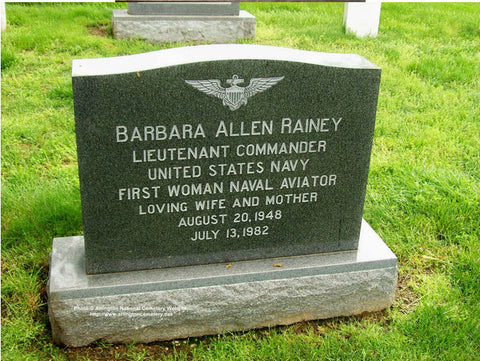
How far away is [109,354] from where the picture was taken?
2.67 metres

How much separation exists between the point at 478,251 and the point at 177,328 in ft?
6.03

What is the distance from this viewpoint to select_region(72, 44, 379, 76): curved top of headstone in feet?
7.61

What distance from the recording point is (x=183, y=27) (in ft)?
23.4

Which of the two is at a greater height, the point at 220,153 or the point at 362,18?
the point at 362,18

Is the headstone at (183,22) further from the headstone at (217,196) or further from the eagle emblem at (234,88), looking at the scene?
the eagle emblem at (234,88)

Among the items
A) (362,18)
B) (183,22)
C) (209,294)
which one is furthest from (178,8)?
(209,294)

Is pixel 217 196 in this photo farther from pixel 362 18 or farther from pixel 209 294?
pixel 362 18

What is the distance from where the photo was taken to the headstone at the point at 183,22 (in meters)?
7.03

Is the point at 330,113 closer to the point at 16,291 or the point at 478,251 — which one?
the point at 478,251

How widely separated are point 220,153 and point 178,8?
5120 millimetres

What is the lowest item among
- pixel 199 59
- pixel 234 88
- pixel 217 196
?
pixel 217 196

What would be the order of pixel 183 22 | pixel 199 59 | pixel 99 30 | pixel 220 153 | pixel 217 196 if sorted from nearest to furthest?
1. pixel 199 59
2. pixel 220 153
3. pixel 217 196
4. pixel 183 22
5. pixel 99 30

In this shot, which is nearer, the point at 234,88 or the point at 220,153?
the point at 234,88

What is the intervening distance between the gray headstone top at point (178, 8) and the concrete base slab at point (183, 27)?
0.07m
